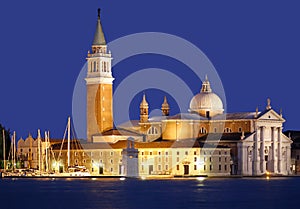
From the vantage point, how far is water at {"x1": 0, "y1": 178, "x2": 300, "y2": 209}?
76.6 metres

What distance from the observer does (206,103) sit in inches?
5394

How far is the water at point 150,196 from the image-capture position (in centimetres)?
7662

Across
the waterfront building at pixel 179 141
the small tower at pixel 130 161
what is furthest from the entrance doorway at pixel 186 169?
the small tower at pixel 130 161

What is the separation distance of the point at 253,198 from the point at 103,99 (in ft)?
172

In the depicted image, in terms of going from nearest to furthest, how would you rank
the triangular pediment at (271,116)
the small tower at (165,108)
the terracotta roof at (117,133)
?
the triangular pediment at (271,116) < the terracotta roof at (117,133) < the small tower at (165,108)

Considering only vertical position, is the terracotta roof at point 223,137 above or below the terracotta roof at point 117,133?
below

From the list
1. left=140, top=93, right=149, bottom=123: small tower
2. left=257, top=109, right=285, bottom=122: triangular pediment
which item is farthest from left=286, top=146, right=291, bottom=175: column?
left=140, top=93, right=149, bottom=123: small tower

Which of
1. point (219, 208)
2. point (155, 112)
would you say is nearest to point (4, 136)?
point (155, 112)

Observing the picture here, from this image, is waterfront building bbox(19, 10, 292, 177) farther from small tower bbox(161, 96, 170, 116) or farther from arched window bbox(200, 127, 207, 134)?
small tower bbox(161, 96, 170, 116)

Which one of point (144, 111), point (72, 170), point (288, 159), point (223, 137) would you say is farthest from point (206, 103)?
point (72, 170)

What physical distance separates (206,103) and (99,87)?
1166cm

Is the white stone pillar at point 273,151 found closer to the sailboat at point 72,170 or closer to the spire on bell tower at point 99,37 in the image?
the sailboat at point 72,170

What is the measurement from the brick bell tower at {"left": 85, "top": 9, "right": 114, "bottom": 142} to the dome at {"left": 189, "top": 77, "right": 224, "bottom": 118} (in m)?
9.11

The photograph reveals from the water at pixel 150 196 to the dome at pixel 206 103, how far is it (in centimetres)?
3371
